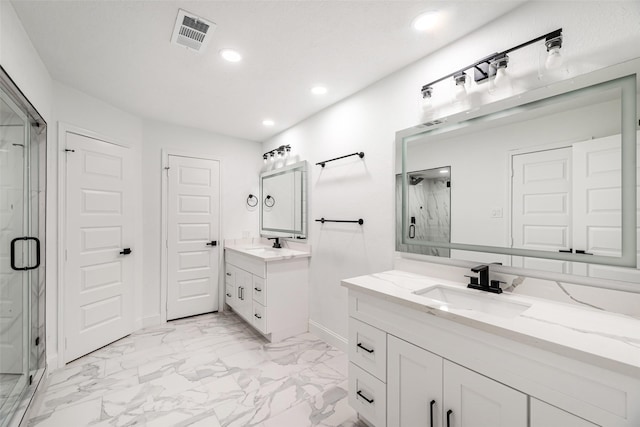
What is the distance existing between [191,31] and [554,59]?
2011mm

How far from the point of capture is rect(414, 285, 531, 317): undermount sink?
1.32 meters

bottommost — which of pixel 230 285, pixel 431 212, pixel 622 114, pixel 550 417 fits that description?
pixel 230 285

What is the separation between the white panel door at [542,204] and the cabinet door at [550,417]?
675mm

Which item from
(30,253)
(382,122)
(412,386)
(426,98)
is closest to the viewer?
(412,386)

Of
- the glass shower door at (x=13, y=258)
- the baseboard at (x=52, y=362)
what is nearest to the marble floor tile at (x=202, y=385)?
the baseboard at (x=52, y=362)

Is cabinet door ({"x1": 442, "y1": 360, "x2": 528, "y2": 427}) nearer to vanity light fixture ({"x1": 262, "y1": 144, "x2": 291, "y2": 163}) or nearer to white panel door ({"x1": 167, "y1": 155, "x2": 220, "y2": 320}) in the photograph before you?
vanity light fixture ({"x1": 262, "y1": 144, "x2": 291, "y2": 163})

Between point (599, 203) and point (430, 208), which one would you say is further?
point (430, 208)

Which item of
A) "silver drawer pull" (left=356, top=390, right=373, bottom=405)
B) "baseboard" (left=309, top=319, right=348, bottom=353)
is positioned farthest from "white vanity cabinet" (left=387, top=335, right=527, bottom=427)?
"baseboard" (left=309, top=319, right=348, bottom=353)

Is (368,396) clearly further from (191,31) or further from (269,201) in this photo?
(269,201)

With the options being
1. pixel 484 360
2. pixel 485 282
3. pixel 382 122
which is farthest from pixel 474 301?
pixel 382 122

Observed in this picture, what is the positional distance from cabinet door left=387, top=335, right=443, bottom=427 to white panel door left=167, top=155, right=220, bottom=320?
287cm

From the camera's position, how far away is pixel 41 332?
214 centimetres

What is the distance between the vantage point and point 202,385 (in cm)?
207

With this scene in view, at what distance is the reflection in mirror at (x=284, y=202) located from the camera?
313cm
